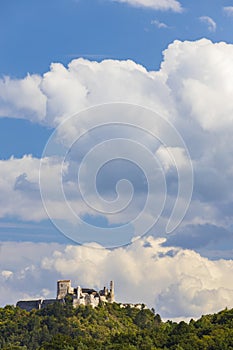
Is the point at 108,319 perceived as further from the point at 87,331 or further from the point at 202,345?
the point at 202,345

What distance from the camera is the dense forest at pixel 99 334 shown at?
157100mm

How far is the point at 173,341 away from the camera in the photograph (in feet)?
528

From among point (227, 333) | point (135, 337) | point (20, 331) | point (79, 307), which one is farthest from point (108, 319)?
point (227, 333)

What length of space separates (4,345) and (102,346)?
39.5m

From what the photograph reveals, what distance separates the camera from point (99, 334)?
191 meters

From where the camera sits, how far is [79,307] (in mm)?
198125

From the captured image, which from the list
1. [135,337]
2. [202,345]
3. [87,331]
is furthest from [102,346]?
[87,331]

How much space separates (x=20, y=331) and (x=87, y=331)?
16.9 metres

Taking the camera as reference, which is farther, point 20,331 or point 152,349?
point 20,331

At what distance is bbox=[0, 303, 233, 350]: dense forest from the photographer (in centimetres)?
15710

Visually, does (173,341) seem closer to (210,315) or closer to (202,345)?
(202,345)

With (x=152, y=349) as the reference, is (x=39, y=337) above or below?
above

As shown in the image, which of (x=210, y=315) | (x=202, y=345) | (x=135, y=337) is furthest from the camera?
(x=210, y=315)

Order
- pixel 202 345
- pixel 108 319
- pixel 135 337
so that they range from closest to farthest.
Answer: pixel 202 345, pixel 135 337, pixel 108 319
